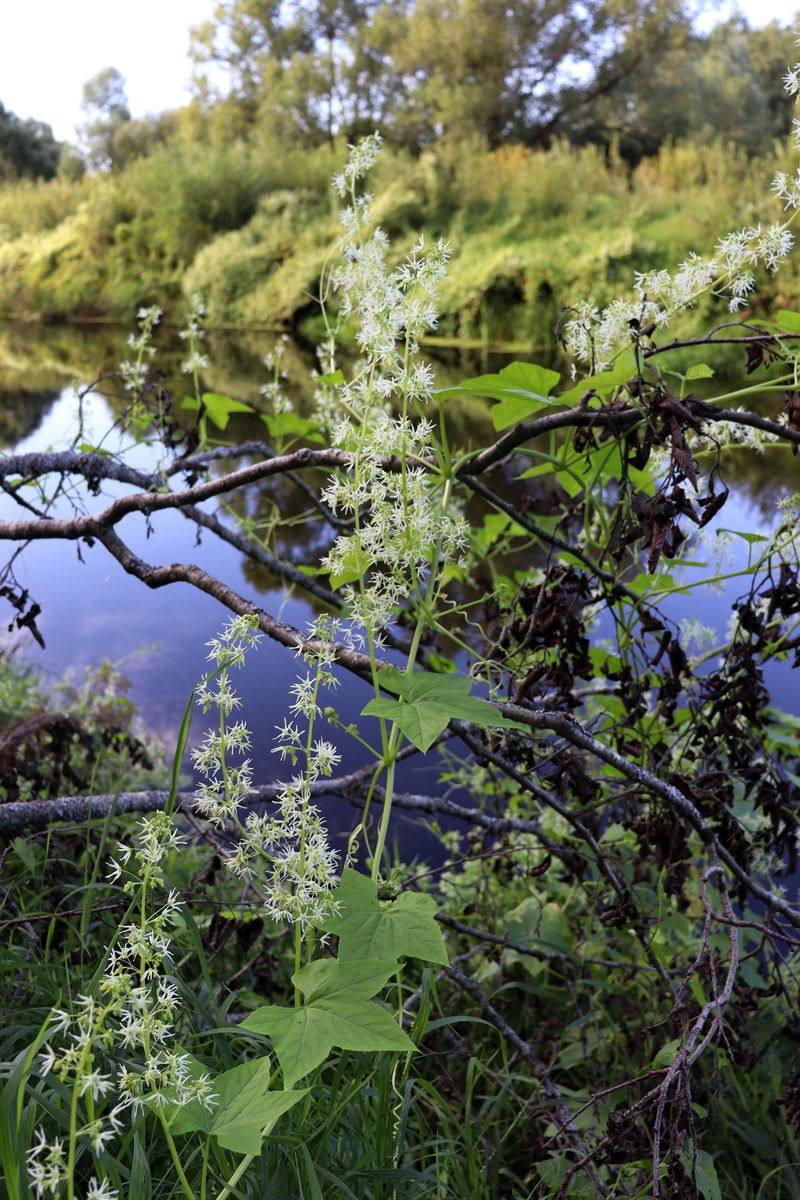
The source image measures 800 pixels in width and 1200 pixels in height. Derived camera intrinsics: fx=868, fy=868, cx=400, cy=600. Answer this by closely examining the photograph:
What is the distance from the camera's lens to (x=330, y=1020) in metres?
0.88

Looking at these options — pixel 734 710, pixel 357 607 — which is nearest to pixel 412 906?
pixel 357 607

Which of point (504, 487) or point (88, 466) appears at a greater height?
point (504, 487)

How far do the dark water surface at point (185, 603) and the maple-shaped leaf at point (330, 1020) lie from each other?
1.64m

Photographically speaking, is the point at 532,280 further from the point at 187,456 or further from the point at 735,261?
the point at 735,261

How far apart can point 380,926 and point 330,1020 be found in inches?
4.9

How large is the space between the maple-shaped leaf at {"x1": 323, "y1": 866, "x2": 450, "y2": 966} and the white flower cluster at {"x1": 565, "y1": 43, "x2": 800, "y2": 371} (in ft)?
2.63

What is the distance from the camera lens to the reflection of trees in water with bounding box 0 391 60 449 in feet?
28.1

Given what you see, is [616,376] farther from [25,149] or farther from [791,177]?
[25,149]

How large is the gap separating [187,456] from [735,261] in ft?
5.35

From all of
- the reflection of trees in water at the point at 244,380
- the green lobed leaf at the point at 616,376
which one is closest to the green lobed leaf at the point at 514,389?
the green lobed leaf at the point at 616,376

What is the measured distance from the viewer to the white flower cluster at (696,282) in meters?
1.25

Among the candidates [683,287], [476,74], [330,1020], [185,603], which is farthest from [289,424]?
[476,74]

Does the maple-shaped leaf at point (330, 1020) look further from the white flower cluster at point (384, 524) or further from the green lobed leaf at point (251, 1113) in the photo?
the white flower cluster at point (384, 524)

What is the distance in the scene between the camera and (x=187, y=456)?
2488mm
